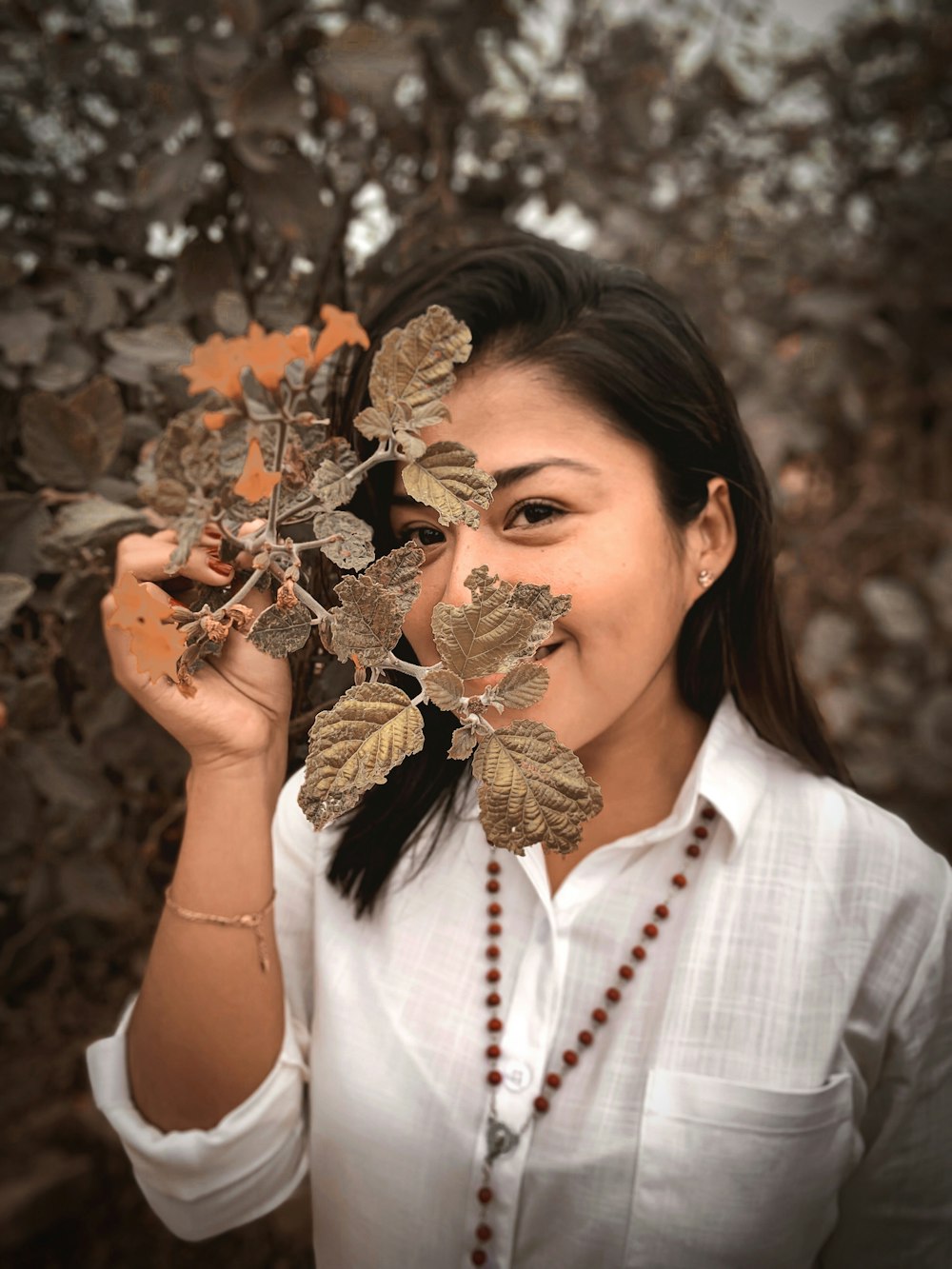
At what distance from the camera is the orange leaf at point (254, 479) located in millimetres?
523

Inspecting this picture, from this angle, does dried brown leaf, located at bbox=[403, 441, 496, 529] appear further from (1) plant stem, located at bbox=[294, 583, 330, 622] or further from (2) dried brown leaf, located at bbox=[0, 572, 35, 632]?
(2) dried brown leaf, located at bbox=[0, 572, 35, 632]

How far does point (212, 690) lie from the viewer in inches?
25.7

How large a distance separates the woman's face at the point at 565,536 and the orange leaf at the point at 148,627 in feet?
0.65

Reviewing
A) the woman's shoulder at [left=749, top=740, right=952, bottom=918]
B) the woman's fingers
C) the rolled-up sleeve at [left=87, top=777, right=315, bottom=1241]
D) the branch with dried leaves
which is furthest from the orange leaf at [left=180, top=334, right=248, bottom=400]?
the woman's shoulder at [left=749, top=740, right=952, bottom=918]

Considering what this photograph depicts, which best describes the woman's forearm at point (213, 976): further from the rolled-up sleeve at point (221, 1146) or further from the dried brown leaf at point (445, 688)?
the dried brown leaf at point (445, 688)

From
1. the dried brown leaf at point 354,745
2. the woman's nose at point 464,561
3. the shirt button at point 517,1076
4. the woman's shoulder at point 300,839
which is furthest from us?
the woman's shoulder at point 300,839

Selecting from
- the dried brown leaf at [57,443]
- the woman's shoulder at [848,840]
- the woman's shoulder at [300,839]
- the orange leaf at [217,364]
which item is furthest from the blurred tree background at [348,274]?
the woman's shoulder at [848,840]

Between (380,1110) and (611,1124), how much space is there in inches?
7.9

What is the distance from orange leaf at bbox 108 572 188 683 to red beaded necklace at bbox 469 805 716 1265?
0.50 m

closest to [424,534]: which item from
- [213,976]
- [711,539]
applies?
[711,539]

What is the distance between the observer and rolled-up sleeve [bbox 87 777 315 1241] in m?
0.84

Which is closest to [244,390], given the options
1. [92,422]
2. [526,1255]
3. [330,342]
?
[330,342]

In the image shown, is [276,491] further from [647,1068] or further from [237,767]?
[647,1068]

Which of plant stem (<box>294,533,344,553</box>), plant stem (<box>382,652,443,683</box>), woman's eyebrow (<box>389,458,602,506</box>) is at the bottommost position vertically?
plant stem (<box>382,652,443,683</box>)
